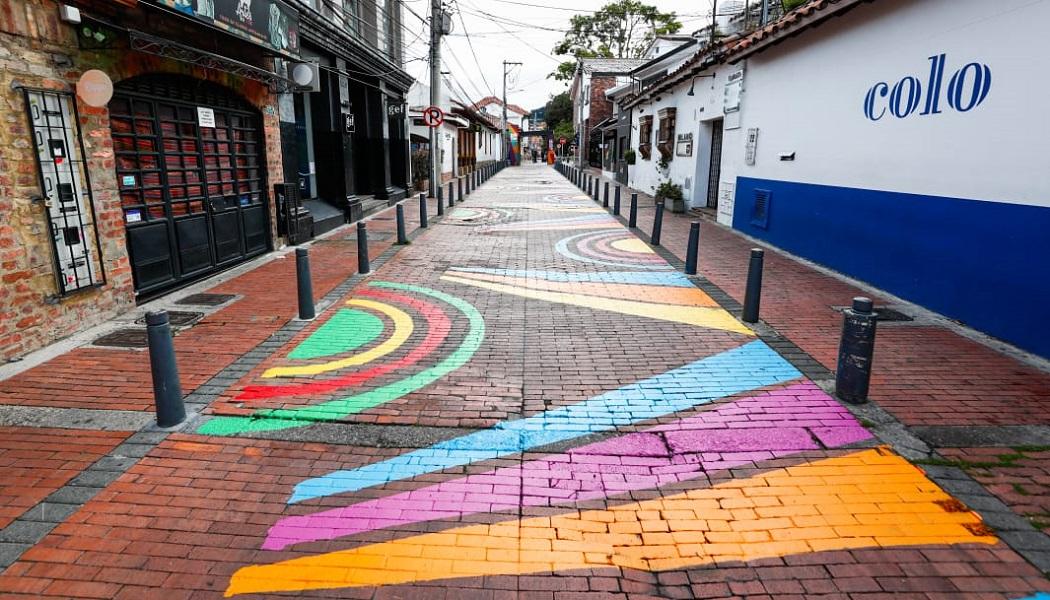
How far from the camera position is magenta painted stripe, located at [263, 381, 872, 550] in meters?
3.51

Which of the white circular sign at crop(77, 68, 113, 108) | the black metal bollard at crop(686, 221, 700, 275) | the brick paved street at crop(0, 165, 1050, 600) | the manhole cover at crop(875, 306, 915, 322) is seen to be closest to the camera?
the brick paved street at crop(0, 165, 1050, 600)

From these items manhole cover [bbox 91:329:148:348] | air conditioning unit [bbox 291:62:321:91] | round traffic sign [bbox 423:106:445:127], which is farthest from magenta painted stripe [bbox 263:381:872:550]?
round traffic sign [bbox 423:106:445:127]

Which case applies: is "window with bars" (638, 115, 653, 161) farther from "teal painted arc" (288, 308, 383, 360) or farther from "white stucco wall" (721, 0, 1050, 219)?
"teal painted arc" (288, 308, 383, 360)

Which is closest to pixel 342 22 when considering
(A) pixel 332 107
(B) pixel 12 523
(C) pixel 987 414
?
(A) pixel 332 107

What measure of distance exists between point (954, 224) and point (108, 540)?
8464 mm

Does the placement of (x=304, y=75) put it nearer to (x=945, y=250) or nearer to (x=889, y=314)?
(x=889, y=314)

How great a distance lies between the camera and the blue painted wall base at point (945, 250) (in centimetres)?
604

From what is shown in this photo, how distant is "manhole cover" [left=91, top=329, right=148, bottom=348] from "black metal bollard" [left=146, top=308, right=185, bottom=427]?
208 centimetres

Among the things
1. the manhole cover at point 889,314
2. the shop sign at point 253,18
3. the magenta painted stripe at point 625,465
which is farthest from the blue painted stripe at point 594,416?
the shop sign at point 253,18

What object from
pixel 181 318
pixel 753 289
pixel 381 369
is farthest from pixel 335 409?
pixel 753 289

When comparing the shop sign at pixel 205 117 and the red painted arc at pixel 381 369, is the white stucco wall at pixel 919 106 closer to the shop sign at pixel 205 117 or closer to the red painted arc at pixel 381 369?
the red painted arc at pixel 381 369

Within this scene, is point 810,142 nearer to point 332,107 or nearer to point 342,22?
point 332,107

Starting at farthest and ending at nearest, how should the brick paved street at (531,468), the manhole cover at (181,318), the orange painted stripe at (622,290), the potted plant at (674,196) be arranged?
the potted plant at (674,196) < the orange painted stripe at (622,290) < the manhole cover at (181,318) < the brick paved street at (531,468)

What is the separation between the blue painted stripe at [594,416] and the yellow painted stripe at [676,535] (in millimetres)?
717
